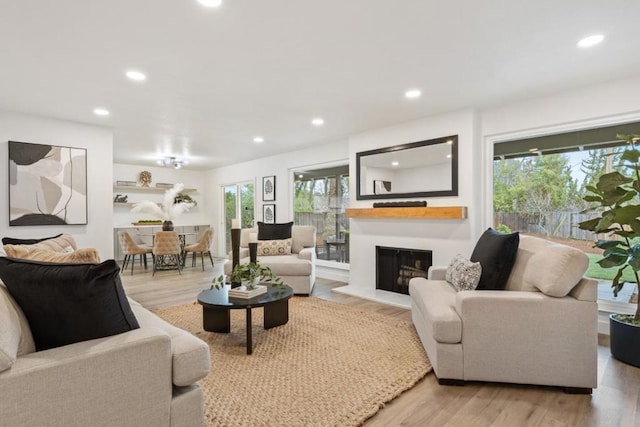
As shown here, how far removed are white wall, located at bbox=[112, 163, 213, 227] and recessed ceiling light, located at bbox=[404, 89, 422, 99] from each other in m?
6.79

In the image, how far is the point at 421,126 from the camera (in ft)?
14.2

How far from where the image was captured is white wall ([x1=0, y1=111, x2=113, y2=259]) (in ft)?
12.8

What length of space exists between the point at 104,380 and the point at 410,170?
13.0 feet

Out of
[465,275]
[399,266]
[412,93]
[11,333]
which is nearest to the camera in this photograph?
[11,333]

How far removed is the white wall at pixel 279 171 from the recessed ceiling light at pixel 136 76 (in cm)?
325

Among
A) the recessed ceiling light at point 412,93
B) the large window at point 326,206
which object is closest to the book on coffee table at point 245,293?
the recessed ceiling light at point 412,93

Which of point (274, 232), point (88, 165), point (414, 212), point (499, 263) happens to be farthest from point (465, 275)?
point (88, 165)

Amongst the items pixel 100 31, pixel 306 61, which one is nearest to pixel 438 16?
pixel 306 61

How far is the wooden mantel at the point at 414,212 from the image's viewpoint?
386 cm

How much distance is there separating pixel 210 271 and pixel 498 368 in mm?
5391

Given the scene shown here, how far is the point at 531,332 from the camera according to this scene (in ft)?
6.82

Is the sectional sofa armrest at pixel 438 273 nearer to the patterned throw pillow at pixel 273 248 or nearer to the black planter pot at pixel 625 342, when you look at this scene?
the black planter pot at pixel 625 342

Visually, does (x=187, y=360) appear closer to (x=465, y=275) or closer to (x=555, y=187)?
(x=465, y=275)

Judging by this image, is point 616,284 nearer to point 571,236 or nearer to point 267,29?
point 571,236
